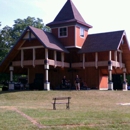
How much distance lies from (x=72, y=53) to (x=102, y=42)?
3769mm

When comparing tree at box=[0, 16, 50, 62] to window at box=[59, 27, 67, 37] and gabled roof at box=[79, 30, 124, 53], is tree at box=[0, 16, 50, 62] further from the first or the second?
gabled roof at box=[79, 30, 124, 53]

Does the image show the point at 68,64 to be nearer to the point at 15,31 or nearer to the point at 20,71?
the point at 20,71

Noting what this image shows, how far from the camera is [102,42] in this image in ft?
102

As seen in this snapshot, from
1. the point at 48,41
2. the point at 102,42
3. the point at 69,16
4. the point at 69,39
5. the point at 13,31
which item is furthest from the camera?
the point at 13,31

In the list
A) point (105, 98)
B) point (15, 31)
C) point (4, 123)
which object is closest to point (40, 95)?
point (105, 98)

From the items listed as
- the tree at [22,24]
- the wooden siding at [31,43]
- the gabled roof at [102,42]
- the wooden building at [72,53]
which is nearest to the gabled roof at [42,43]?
the wooden building at [72,53]

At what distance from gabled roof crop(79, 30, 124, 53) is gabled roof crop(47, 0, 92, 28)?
1.97 metres

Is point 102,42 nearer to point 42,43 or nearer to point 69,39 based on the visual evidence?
point 69,39

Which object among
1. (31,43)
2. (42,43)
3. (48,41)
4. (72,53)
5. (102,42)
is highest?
(102,42)

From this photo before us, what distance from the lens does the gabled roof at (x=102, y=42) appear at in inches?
1162

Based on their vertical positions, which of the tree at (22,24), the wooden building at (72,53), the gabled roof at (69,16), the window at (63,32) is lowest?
the wooden building at (72,53)

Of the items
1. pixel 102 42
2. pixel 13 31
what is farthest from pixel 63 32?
pixel 13 31

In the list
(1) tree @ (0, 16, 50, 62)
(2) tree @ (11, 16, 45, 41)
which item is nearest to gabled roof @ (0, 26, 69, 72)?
(1) tree @ (0, 16, 50, 62)

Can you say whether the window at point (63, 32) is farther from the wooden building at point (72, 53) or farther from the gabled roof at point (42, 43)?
the gabled roof at point (42, 43)
